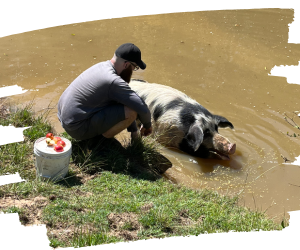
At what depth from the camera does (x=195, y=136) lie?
7.28m

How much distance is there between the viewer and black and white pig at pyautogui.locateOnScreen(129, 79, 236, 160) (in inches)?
292

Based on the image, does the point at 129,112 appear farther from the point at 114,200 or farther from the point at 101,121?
the point at 114,200

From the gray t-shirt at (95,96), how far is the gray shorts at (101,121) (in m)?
0.07

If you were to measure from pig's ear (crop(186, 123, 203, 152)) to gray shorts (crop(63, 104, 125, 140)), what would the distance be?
5.66 feet

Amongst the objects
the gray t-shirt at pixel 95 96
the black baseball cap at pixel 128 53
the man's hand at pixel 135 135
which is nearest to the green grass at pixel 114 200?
the man's hand at pixel 135 135

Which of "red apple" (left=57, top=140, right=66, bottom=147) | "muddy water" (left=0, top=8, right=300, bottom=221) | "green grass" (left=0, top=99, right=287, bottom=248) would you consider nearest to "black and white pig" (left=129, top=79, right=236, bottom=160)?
"muddy water" (left=0, top=8, right=300, bottom=221)

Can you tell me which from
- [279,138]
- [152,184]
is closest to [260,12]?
[279,138]

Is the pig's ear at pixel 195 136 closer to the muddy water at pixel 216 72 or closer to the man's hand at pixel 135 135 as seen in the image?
the muddy water at pixel 216 72

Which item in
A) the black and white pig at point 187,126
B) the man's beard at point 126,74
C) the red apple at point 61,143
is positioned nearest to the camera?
the red apple at point 61,143

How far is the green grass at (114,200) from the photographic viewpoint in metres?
4.34

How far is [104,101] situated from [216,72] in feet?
16.0

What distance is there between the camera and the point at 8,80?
9016 millimetres

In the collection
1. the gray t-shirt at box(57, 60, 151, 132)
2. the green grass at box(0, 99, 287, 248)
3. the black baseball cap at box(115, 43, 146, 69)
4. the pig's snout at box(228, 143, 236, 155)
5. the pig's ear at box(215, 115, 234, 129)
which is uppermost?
the black baseball cap at box(115, 43, 146, 69)

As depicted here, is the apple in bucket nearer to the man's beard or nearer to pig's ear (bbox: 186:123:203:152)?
the man's beard
